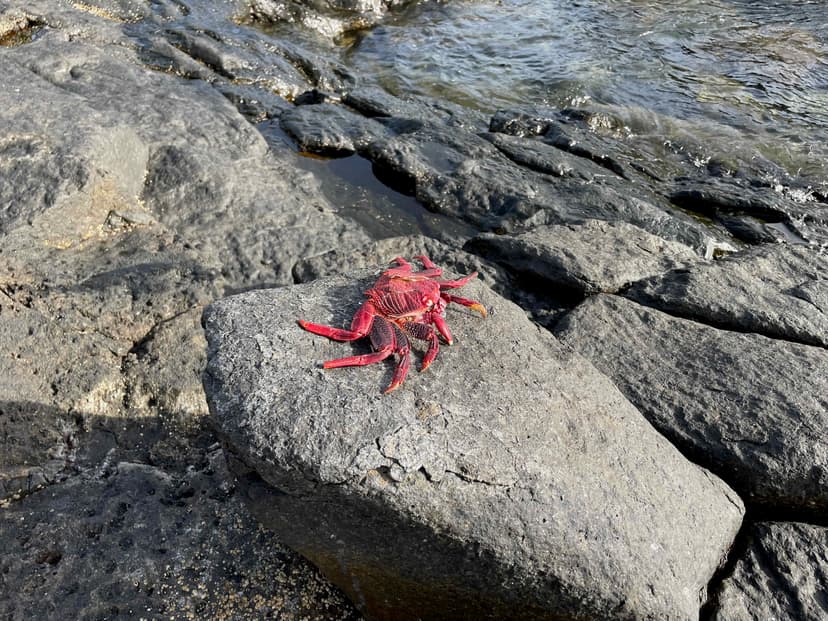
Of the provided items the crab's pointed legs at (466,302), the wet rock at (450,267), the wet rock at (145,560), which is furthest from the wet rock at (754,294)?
the wet rock at (145,560)

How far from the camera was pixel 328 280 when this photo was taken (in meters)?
3.87

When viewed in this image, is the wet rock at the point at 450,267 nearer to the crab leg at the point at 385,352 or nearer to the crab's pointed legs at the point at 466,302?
the crab's pointed legs at the point at 466,302

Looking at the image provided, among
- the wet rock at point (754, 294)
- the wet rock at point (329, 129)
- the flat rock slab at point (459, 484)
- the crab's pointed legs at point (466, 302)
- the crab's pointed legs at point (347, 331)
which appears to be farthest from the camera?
the wet rock at point (329, 129)

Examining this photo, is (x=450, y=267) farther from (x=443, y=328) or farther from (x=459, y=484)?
(x=459, y=484)

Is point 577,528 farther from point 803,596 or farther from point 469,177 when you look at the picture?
point 469,177

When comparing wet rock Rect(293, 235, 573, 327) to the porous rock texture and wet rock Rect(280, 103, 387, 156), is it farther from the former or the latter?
wet rock Rect(280, 103, 387, 156)

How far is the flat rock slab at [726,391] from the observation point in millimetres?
3486

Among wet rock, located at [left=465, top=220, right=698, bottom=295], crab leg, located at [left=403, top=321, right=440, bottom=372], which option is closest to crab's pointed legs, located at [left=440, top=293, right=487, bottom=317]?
crab leg, located at [left=403, top=321, right=440, bottom=372]

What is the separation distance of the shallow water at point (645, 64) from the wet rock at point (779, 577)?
20.7 feet

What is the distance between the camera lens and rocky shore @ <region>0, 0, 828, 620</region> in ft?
9.24


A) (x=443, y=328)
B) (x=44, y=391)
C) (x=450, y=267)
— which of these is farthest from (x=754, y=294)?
(x=44, y=391)

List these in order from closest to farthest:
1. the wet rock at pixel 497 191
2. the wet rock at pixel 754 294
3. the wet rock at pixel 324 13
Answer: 1. the wet rock at pixel 754 294
2. the wet rock at pixel 497 191
3. the wet rock at pixel 324 13

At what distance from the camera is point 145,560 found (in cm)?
330

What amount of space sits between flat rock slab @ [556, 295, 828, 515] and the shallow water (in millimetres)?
5155
